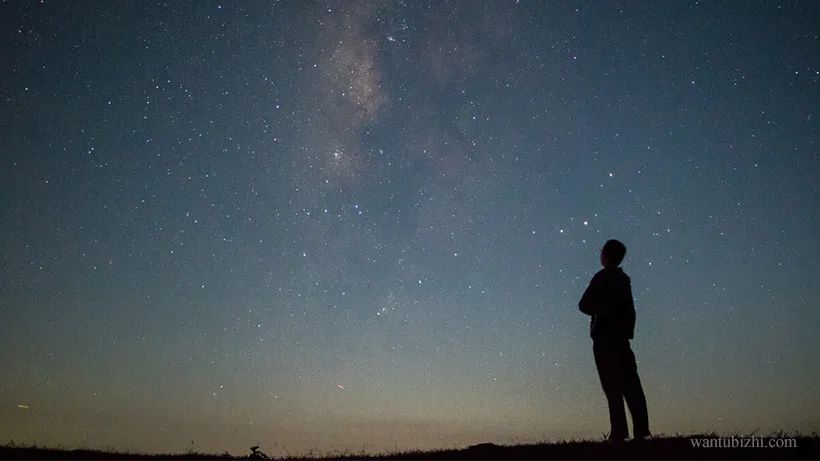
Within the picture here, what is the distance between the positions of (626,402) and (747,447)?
4.04 ft

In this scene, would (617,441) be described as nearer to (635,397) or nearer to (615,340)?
(635,397)

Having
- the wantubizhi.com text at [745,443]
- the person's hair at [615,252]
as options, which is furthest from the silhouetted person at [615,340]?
the wantubizhi.com text at [745,443]

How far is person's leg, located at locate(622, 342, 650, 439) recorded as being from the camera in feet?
20.4

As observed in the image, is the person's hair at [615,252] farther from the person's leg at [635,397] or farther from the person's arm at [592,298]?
the person's leg at [635,397]

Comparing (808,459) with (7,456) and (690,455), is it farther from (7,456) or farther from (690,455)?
(7,456)

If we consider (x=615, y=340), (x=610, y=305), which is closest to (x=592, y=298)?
(x=610, y=305)

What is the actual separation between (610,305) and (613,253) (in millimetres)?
619

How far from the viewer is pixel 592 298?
6.30 meters

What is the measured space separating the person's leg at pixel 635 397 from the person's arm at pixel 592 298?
2.02 ft

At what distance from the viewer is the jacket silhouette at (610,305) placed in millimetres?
6262

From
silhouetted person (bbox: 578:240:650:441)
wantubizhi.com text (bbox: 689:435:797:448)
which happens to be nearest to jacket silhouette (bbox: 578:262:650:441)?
silhouetted person (bbox: 578:240:650:441)

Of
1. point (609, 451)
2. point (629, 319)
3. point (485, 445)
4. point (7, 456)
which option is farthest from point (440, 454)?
point (7, 456)

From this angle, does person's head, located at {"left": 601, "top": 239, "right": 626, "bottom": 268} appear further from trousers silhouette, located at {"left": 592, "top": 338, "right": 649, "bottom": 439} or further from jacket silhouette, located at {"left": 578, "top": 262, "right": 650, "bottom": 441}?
trousers silhouette, located at {"left": 592, "top": 338, "right": 649, "bottom": 439}

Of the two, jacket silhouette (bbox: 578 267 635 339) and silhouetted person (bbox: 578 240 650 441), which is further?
jacket silhouette (bbox: 578 267 635 339)
